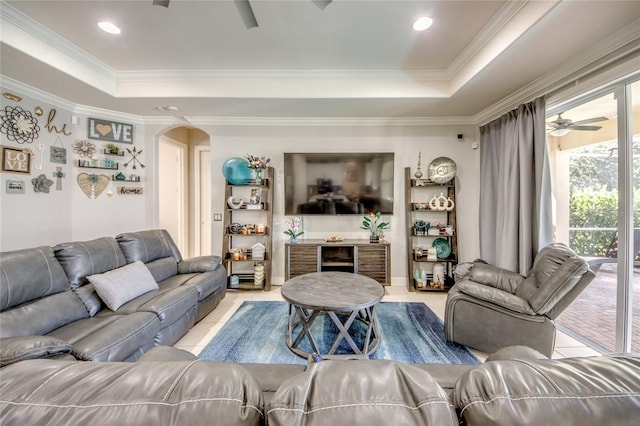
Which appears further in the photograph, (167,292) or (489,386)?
(167,292)

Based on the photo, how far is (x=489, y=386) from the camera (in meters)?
0.62

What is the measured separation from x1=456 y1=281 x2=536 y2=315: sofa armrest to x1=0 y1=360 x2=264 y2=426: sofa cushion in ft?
7.25

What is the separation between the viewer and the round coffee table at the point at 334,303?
2037 millimetres

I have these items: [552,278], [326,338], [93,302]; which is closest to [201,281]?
[93,302]

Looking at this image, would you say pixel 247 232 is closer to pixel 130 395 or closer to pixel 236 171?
pixel 236 171

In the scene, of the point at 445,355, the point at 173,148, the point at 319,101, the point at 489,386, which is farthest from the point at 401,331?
the point at 173,148

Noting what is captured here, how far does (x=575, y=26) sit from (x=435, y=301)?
308 centimetres

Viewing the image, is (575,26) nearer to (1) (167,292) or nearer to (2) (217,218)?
(1) (167,292)

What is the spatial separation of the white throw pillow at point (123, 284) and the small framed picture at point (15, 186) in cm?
174

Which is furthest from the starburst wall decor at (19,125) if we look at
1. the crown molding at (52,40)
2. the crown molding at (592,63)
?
the crown molding at (592,63)

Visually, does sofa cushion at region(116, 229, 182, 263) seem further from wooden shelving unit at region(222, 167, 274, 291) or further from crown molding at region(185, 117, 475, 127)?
crown molding at region(185, 117, 475, 127)

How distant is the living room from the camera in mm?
2174

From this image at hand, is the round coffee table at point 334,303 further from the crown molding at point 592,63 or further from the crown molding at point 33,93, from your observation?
the crown molding at point 33,93

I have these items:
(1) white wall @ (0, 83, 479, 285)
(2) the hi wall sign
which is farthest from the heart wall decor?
(2) the hi wall sign
